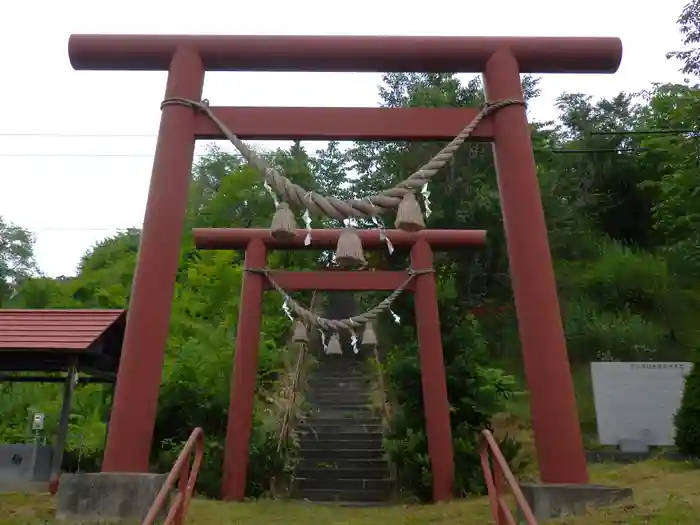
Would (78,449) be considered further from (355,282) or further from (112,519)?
(112,519)

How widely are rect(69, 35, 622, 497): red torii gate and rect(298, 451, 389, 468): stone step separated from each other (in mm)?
7521

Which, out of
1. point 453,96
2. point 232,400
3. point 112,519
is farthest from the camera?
point 453,96

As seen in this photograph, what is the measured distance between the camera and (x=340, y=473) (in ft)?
41.3

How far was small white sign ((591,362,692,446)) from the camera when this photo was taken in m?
11.4

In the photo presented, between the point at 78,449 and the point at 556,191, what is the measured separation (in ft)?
54.1

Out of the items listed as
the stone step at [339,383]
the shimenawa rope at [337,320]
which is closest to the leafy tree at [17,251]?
the stone step at [339,383]

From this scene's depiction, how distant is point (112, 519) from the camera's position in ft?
17.3

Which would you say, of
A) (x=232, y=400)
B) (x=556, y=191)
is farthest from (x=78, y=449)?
(x=556, y=191)

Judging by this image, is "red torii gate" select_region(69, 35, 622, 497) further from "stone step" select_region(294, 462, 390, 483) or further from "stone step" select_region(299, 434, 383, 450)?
"stone step" select_region(299, 434, 383, 450)

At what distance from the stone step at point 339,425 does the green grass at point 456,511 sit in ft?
17.1

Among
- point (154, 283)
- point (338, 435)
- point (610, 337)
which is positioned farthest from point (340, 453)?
point (154, 283)

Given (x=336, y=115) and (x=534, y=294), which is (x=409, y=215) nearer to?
(x=534, y=294)

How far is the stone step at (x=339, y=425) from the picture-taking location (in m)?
14.3

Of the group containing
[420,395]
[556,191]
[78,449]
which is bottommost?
[78,449]
